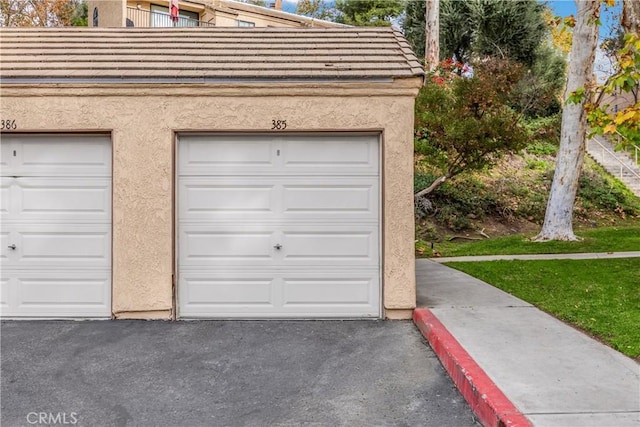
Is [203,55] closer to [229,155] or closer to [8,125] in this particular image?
[229,155]

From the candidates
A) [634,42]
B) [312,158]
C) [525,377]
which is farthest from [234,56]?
[525,377]

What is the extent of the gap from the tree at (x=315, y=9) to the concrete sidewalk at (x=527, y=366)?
3317 centimetres

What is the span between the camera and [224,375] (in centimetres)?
511

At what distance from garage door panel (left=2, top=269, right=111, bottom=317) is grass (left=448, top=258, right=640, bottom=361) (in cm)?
593

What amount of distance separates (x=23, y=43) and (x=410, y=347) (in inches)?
283

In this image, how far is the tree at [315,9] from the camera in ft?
121

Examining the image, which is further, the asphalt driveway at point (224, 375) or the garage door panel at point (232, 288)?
the garage door panel at point (232, 288)

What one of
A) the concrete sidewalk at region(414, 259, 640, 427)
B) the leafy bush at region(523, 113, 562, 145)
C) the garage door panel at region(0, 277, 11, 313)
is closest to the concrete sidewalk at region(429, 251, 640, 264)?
the concrete sidewalk at region(414, 259, 640, 427)

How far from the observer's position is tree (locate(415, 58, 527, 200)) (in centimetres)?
1284

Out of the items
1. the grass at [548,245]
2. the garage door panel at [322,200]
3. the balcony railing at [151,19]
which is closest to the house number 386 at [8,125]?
the garage door panel at [322,200]

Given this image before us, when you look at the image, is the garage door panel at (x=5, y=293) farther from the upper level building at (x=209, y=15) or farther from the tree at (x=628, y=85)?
the upper level building at (x=209, y=15)

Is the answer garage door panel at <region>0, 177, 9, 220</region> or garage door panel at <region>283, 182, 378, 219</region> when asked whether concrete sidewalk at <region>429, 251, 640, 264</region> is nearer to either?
garage door panel at <region>283, 182, 378, 219</region>

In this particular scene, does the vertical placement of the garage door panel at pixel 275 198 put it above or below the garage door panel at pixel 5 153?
below

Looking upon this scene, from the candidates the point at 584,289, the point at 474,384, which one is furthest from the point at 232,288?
the point at 584,289
